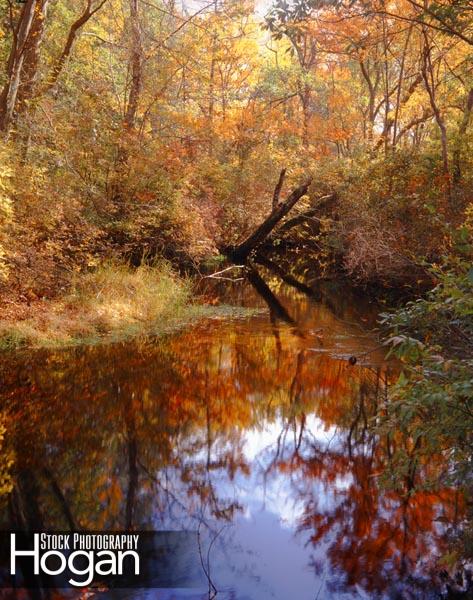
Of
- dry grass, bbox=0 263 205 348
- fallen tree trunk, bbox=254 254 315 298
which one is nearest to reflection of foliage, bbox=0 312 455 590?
dry grass, bbox=0 263 205 348

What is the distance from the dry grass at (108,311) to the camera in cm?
950

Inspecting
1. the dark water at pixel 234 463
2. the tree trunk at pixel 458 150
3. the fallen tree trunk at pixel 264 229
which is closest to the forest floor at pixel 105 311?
the dark water at pixel 234 463

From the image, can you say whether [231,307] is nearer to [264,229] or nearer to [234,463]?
[264,229]

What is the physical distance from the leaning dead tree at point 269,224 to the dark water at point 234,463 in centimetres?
936

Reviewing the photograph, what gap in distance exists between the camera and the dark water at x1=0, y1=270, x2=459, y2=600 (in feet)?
14.2

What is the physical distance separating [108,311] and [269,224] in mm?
9594

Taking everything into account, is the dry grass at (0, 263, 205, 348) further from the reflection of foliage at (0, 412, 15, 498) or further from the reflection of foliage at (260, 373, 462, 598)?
the reflection of foliage at (260, 373, 462, 598)

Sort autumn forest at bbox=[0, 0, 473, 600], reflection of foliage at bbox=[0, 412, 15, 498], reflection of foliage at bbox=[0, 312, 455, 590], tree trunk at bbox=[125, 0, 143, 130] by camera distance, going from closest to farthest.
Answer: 1. autumn forest at bbox=[0, 0, 473, 600]
2. reflection of foliage at bbox=[0, 312, 455, 590]
3. reflection of foliage at bbox=[0, 412, 15, 498]
4. tree trunk at bbox=[125, 0, 143, 130]

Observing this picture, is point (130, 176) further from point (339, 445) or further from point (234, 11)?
point (339, 445)

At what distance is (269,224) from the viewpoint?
19.2 metres

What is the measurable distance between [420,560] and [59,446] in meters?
3.77

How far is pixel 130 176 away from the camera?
46.1 ft

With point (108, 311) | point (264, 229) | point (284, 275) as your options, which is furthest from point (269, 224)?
point (108, 311)

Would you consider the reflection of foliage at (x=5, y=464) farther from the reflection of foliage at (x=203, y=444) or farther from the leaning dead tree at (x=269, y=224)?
the leaning dead tree at (x=269, y=224)
